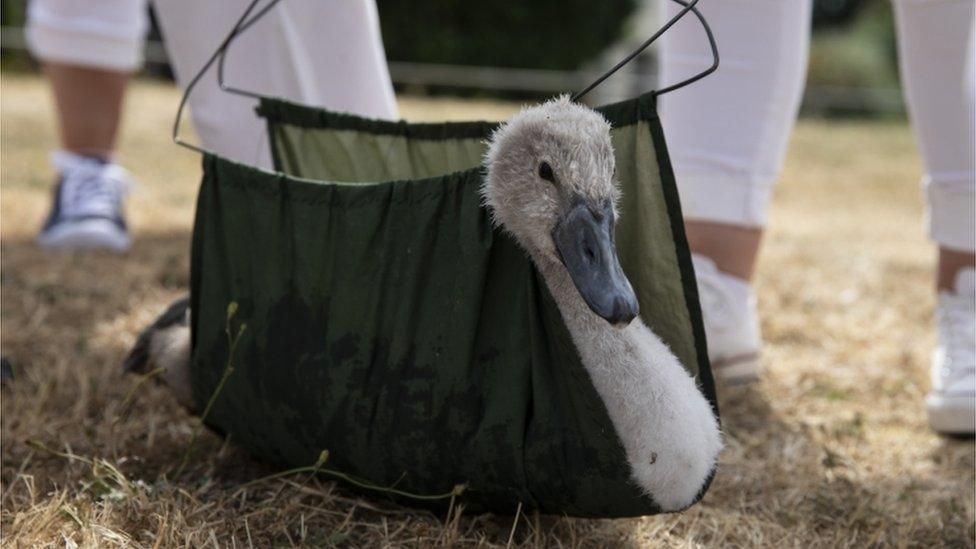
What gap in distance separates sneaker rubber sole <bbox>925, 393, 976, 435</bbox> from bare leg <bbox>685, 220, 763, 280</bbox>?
42cm

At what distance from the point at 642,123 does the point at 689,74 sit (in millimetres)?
679

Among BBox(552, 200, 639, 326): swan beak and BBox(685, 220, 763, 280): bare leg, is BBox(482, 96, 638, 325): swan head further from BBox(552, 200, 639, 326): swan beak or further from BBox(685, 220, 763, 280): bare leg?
BBox(685, 220, 763, 280): bare leg

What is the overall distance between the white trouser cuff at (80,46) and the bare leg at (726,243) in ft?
5.88

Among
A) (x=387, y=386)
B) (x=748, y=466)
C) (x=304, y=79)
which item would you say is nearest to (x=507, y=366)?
(x=387, y=386)

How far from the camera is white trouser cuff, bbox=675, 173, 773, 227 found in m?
2.00

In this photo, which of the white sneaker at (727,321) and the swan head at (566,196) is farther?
the white sneaker at (727,321)

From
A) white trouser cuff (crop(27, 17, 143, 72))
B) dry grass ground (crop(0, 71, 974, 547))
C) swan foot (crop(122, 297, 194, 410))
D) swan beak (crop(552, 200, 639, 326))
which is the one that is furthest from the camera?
white trouser cuff (crop(27, 17, 143, 72))

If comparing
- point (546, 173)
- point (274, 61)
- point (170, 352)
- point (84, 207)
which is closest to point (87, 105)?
point (84, 207)

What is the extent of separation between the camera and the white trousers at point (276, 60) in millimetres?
1917

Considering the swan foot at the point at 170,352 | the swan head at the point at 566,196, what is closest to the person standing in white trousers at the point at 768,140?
the swan head at the point at 566,196

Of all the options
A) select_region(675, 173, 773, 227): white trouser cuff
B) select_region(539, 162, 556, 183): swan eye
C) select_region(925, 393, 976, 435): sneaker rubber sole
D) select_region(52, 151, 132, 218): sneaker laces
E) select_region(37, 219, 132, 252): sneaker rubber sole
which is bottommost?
select_region(37, 219, 132, 252): sneaker rubber sole

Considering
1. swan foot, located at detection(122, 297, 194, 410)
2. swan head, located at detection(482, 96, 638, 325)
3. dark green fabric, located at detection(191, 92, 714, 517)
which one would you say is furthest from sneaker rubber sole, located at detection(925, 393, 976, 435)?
swan foot, located at detection(122, 297, 194, 410)

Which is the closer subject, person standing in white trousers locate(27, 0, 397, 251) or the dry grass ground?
the dry grass ground

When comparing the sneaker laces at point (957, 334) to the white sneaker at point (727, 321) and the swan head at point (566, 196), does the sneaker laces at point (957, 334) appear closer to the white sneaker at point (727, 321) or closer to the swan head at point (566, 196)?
the white sneaker at point (727, 321)
